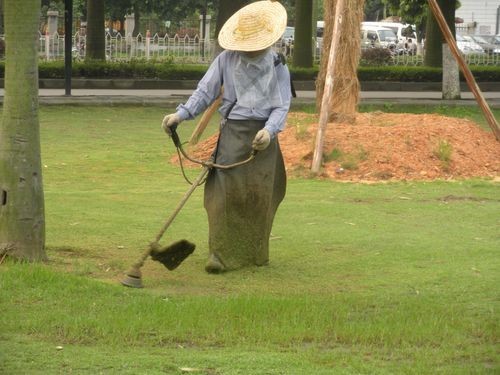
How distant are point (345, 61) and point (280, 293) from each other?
7.02 m

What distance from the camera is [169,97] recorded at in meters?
23.4

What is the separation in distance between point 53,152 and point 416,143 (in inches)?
188

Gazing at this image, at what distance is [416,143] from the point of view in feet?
41.8

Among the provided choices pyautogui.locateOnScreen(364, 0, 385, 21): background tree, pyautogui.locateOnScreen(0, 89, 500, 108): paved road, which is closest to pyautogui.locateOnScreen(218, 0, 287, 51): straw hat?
pyautogui.locateOnScreen(0, 89, 500, 108): paved road

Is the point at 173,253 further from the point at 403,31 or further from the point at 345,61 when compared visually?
the point at 403,31

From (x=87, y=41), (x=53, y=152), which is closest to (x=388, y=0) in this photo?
(x=87, y=41)

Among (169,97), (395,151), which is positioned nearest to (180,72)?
(169,97)

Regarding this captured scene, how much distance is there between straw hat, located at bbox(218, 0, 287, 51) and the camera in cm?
718

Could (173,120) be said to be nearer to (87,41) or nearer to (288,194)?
(288,194)

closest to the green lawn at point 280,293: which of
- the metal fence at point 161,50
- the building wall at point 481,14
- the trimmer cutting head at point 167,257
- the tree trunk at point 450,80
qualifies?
the trimmer cutting head at point 167,257

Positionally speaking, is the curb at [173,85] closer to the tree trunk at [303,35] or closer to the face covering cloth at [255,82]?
the tree trunk at [303,35]

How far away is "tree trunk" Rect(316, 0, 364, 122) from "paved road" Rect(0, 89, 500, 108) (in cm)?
864

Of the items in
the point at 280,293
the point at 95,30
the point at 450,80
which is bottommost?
the point at 280,293

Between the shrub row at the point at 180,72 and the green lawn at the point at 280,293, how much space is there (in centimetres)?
1663
